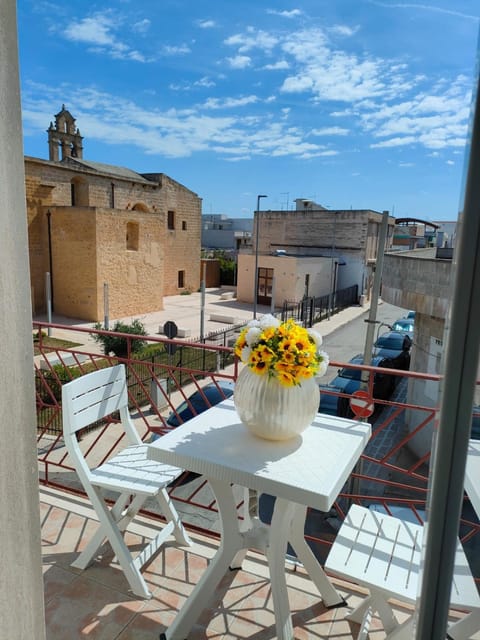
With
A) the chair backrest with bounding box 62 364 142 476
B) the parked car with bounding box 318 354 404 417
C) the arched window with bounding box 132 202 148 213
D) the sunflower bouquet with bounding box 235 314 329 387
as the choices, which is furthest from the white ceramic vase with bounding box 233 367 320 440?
the arched window with bounding box 132 202 148 213

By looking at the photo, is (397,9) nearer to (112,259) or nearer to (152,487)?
(152,487)

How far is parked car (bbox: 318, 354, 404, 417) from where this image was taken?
7.98 meters

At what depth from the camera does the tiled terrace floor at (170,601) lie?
6.02 ft

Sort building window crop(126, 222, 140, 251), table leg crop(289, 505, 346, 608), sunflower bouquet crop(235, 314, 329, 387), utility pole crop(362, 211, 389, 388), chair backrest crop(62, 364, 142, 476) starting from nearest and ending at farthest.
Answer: sunflower bouquet crop(235, 314, 329, 387), table leg crop(289, 505, 346, 608), chair backrest crop(62, 364, 142, 476), utility pole crop(362, 211, 389, 388), building window crop(126, 222, 140, 251)

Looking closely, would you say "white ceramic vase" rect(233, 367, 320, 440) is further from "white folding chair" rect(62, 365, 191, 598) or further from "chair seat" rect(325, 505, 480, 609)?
"white folding chair" rect(62, 365, 191, 598)

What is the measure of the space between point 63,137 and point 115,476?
2317 centimetres

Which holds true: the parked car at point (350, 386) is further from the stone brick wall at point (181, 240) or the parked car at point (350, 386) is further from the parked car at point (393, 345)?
the stone brick wall at point (181, 240)

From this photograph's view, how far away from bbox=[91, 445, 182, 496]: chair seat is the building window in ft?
62.2

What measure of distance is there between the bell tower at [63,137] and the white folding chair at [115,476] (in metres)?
22.1

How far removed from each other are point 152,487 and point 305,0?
6.28 feet

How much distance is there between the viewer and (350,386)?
952 centimetres

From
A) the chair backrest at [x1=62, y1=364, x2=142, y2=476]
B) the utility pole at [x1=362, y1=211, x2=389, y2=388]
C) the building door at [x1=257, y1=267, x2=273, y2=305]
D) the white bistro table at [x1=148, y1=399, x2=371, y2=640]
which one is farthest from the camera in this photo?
the building door at [x1=257, y1=267, x2=273, y2=305]

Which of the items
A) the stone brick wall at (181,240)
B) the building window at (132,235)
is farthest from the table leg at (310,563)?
the stone brick wall at (181,240)

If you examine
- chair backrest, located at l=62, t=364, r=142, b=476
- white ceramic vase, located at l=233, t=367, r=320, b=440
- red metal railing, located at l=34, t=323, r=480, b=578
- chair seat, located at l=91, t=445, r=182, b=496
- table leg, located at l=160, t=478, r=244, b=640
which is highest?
white ceramic vase, located at l=233, t=367, r=320, b=440
